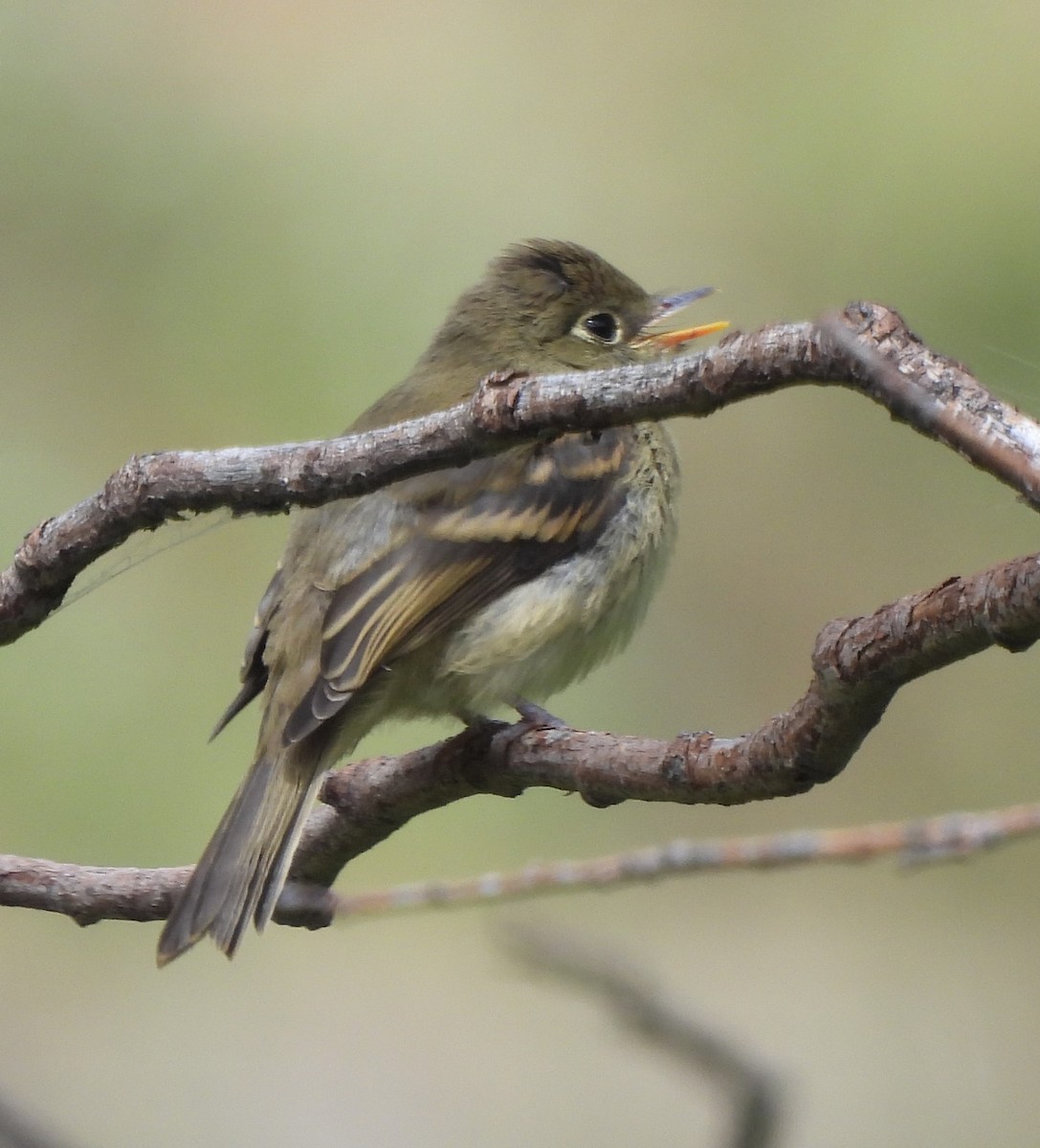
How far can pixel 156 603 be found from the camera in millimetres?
4781

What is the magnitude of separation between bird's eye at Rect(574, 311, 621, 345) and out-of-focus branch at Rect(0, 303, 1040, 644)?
1.88m

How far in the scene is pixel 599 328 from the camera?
3.90m

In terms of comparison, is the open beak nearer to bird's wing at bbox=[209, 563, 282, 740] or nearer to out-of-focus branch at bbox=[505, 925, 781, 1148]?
bird's wing at bbox=[209, 563, 282, 740]

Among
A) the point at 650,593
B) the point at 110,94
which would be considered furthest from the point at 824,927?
the point at 110,94

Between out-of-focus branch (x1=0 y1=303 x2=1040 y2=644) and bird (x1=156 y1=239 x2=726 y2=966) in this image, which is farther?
bird (x1=156 y1=239 x2=726 y2=966)

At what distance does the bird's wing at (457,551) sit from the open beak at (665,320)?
518mm

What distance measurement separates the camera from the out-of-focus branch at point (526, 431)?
146cm

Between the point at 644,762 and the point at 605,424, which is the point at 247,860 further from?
the point at 605,424

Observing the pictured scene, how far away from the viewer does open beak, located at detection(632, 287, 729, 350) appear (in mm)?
3787

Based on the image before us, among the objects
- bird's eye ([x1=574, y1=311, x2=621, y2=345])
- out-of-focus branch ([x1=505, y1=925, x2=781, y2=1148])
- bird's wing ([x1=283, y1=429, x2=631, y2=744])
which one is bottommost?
out-of-focus branch ([x1=505, y1=925, x2=781, y2=1148])

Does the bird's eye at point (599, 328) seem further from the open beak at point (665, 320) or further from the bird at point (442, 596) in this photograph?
the bird at point (442, 596)

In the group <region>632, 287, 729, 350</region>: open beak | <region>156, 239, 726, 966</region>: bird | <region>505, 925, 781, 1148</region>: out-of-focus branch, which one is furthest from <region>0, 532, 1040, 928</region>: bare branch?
<region>632, 287, 729, 350</region>: open beak

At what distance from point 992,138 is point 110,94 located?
114 inches

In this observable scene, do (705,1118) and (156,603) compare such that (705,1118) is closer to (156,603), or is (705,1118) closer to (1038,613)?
(156,603)
